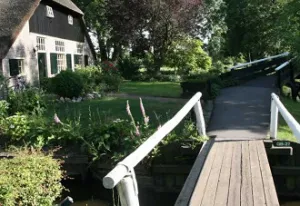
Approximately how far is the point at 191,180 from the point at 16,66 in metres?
15.5

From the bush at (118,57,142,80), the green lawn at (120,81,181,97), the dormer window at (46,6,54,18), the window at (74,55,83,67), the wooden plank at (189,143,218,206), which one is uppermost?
the dormer window at (46,6,54,18)

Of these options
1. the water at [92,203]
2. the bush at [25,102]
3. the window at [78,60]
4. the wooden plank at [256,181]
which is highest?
the window at [78,60]

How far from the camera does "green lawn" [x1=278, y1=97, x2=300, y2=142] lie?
942cm

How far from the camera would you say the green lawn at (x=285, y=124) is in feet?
30.9

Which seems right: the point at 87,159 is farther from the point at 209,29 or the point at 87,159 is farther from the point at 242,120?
the point at 209,29

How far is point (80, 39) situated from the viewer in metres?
28.8

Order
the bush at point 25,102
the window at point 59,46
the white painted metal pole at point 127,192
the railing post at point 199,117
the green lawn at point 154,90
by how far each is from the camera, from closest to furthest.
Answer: the white painted metal pole at point 127,192 < the railing post at point 199,117 < the bush at point 25,102 < the green lawn at point 154,90 < the window at point 59,46

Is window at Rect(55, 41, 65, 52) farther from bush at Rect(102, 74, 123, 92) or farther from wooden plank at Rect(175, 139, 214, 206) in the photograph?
wooden plank at Rect(175, 139, 214, 206)

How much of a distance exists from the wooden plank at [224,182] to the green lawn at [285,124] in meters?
3.03

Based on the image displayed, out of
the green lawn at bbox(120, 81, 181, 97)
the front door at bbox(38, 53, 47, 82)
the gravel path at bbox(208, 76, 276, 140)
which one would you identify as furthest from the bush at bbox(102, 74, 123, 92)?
the gravel path at bbox(208, 76, 276, 140)

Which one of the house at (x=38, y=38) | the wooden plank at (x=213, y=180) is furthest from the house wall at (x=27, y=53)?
the wooden plank at (x=213, y=180)

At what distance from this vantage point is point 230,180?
522cm

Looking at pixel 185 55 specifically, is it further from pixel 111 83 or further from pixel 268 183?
pixel 268 183

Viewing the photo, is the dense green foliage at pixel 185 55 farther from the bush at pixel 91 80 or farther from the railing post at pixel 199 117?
the railing post at pixel 199 117
